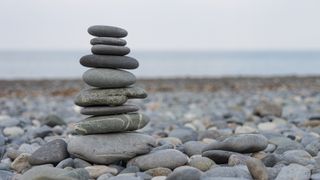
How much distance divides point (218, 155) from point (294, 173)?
0.74m

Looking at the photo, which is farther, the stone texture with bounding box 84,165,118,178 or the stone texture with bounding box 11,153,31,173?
the stone texture with bounding box 11,153,31,173

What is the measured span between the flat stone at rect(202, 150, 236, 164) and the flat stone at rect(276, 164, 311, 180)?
0.57 m

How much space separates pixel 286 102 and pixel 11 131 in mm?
7393

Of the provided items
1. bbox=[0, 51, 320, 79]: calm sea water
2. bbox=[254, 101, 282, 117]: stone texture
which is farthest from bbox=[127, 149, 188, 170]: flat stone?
bbox=[0, 51, 320, 79]: calm sea water

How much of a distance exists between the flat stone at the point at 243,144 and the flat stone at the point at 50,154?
136cm

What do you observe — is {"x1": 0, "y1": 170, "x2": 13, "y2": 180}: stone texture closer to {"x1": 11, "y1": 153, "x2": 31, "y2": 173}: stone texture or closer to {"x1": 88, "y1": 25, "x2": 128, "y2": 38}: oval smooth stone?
{"x1": 11, "y1": 153, "x2": 31, "y2": 173}: stone texture

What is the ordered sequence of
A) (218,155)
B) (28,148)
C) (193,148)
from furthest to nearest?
(28,148) < (193,148) < (218,155)

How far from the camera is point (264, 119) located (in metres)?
8.40

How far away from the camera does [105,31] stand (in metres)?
4.64

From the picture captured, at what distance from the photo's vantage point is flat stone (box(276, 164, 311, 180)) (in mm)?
3688

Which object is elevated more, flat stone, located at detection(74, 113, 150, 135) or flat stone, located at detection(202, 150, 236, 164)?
flat stone, located at detection(74, 113, 150, 135)

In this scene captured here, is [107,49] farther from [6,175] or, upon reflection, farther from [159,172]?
[6,175]

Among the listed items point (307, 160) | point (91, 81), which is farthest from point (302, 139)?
point (91, 81)

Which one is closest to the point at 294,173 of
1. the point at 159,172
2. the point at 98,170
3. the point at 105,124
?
the point at 159,172
